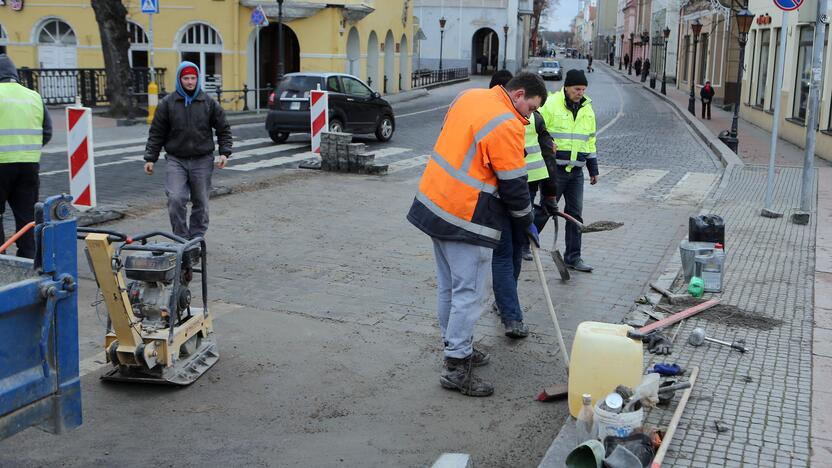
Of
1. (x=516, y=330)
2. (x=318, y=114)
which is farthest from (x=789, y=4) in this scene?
(x=318, y=114)

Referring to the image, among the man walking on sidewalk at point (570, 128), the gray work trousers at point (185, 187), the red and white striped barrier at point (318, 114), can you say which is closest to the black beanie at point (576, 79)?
the man walking on sidewalk at point (570, 128)

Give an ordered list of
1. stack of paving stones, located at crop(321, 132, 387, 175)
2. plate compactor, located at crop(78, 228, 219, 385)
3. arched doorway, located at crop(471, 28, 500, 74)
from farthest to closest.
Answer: arched doorway, located at crop(471, 28, 500, 74)
stack of paving stones, located at crop(321, 132, 387, 175)
plate compactor, located at crop(78, 228, 219, 385)

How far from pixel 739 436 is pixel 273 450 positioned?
2422 mm

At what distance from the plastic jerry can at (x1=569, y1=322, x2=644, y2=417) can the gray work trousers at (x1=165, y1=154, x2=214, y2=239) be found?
177 inches

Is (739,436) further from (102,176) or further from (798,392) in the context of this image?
(102,176)

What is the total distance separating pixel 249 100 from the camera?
30328 mm

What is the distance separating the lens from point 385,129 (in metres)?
20.4

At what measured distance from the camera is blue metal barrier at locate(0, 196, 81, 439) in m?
3.25

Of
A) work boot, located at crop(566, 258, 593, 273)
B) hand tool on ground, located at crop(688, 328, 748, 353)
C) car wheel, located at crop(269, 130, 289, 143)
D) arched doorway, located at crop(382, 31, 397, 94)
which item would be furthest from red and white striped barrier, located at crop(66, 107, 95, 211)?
arched doorway, located at crop(382, 31, 397, 94)

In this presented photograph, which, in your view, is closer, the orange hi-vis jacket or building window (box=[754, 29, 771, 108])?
the orange hi-vis jacket

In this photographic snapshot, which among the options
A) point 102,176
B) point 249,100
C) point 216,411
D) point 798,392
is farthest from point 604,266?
point 249,100

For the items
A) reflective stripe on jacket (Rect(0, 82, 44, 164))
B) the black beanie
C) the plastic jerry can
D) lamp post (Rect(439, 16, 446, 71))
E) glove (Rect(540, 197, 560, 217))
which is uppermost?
lamp post (Rect(439, 16, 446, 71))

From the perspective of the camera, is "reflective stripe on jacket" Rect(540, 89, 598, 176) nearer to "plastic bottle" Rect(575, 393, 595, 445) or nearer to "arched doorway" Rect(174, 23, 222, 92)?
"plastic bottle" Rect(575, 393, 595, 445)

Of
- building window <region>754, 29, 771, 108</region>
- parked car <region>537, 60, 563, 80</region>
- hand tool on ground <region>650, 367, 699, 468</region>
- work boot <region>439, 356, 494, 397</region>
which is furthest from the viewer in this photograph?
parked car <region>537, 60, 563, 80</region>
